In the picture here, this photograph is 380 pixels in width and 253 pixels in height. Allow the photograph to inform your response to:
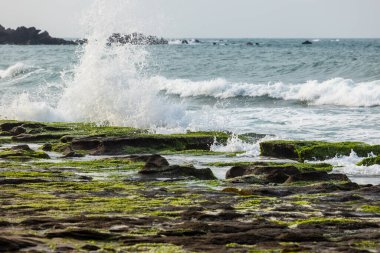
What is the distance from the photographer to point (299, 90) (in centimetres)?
4056

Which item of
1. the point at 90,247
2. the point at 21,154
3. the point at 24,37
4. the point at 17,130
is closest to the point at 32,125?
the point at 17,130

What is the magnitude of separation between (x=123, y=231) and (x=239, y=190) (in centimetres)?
390

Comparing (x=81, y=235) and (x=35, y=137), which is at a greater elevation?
(x=81, y=235)

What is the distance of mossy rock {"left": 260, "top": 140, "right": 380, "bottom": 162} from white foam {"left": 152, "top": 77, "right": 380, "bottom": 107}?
13.3m

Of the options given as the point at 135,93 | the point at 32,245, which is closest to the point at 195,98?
the point at 135,93

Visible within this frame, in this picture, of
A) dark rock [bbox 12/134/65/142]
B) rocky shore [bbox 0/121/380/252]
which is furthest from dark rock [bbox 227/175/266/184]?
dark rock [bbox 12/134/65/142]

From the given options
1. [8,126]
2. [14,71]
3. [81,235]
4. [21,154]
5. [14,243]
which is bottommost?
[14,71]

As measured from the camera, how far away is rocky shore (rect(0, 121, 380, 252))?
776 cm

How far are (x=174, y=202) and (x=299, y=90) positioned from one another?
101ft

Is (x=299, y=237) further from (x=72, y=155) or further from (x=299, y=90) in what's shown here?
(x=299, y=90)

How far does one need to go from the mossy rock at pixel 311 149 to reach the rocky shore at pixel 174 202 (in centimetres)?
2

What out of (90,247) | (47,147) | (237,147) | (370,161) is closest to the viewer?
(90,247)

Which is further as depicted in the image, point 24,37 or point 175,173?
point 24,37

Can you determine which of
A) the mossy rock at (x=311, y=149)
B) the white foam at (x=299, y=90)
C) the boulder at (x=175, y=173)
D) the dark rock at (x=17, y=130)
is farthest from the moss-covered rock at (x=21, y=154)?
the white foam at (x=299, y=90)
